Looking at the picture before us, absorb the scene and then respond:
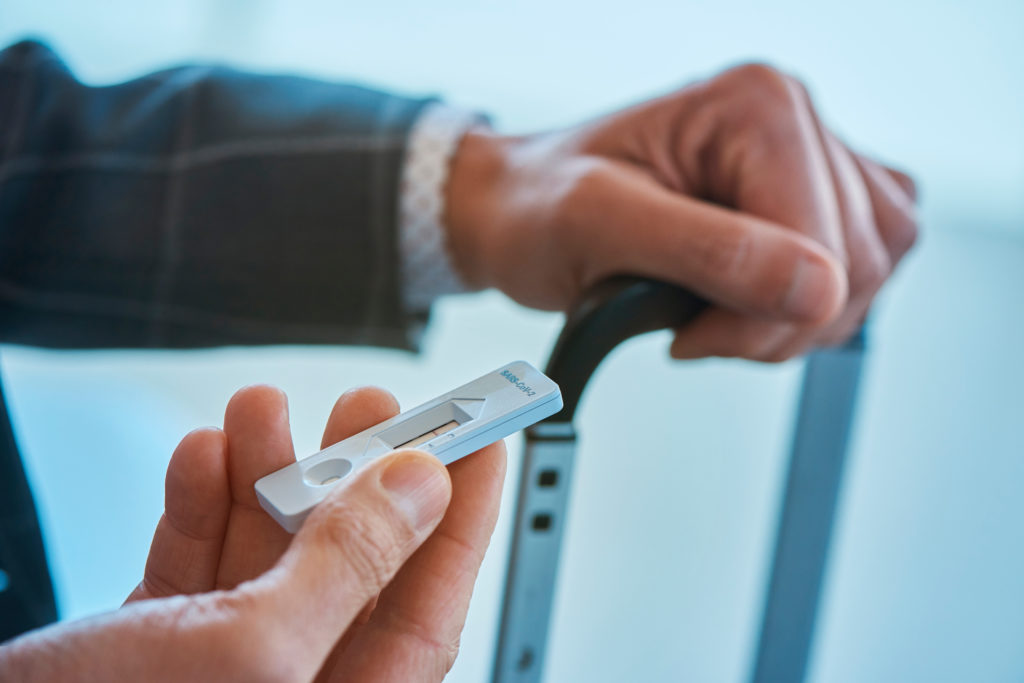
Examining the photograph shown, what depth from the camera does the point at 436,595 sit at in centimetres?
29

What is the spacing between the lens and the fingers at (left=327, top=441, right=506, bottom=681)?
0.28 meters

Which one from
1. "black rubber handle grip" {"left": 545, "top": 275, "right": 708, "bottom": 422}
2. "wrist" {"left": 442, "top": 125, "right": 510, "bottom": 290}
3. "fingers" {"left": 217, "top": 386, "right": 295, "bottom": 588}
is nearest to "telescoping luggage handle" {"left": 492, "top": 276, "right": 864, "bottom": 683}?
"black rubber handle grip" {"left": 545, "top": 275, "right": 708, "bottom": 422}

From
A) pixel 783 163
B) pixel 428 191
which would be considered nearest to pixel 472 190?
pixel 428 191

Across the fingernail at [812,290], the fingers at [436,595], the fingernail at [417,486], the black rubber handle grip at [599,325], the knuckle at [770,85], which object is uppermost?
the knuckle at [770,85]

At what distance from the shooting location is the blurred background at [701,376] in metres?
0.78

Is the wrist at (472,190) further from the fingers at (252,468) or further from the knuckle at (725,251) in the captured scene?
the fingers at (252,468)

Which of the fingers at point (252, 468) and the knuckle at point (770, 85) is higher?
the knuckle at point (770, 85)

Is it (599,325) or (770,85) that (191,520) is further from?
(770,85)

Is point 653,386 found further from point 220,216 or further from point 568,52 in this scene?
point 220,216

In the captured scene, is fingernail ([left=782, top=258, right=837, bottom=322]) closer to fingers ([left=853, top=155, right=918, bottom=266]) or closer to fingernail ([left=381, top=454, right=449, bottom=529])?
fingers ([left=853, top=155, right=918, bottom=266])

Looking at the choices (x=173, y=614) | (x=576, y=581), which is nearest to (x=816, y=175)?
(x=173, y=614)

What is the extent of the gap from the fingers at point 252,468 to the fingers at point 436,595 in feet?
0.18

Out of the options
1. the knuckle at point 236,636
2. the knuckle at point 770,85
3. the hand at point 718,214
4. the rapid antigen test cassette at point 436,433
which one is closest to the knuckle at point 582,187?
the hand at point 718,214

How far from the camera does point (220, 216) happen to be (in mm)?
659
